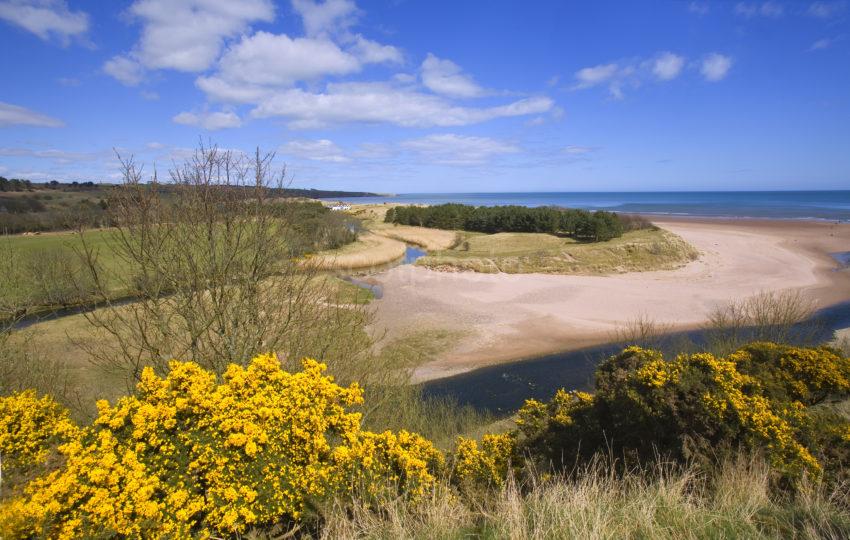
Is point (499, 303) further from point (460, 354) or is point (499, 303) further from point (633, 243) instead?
point (633, 243)

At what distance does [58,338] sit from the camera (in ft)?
61.6

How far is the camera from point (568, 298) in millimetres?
27641

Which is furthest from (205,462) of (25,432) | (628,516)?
(628,516)

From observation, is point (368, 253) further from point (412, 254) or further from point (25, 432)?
point (25, 432)

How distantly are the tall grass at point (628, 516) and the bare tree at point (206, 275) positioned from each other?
4.73 metres

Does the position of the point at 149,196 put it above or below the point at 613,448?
above

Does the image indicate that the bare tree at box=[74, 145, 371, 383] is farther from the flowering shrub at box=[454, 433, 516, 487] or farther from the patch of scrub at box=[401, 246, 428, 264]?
the patch of scrub at box=[401, 246, 428, 264]

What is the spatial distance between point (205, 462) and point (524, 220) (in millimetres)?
51956

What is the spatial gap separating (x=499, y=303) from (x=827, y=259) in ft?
101

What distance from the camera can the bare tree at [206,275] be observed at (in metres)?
7.75

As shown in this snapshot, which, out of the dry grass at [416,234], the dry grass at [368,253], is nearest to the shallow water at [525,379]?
the dry grass at [368,253]

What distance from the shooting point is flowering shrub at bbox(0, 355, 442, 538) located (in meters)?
3.38

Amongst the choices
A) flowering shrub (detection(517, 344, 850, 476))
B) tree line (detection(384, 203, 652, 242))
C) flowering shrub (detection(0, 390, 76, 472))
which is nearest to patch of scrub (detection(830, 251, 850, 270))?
tree line (detection(384, 203, 652, 242))

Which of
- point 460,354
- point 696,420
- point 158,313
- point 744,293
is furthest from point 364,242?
point 696,420
